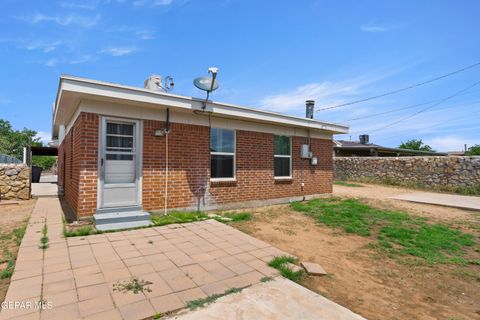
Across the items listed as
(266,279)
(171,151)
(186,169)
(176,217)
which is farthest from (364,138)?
(266,279)

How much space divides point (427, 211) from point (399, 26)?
251 inches

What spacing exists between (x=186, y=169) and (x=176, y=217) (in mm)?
1313

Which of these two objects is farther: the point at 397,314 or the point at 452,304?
the point at 452,304

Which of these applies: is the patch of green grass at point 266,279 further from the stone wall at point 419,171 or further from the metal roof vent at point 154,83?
the stone wall at point 419,171

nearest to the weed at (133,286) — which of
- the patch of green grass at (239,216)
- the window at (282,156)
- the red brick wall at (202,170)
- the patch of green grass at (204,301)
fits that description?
the patch of green grass at (204,301)

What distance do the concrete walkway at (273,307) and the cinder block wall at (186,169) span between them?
4120mm

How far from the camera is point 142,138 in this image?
20.2ft

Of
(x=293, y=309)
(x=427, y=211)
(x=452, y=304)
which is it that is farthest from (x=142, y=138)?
(x=427, y=211)

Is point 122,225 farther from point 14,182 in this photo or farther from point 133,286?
point 14,182

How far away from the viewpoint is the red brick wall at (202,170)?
20.8 ft

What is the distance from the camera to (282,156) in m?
8.98

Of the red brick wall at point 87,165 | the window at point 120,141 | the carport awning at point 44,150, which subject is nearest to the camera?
the red brick wall at point 87,165

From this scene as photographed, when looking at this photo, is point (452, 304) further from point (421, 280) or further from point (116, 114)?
point (116, 114)

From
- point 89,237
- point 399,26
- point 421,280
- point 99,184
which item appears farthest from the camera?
point 399,26
